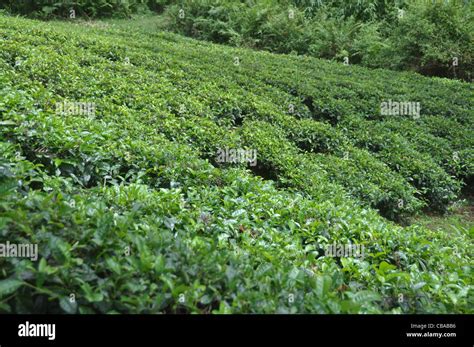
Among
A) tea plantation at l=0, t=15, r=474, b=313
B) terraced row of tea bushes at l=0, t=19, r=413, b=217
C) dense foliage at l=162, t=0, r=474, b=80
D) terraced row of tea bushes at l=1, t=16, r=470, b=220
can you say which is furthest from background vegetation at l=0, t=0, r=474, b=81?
terraced row of tea bushes at l=0, t=19, r=413, b=217

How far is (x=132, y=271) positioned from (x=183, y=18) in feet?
62.7

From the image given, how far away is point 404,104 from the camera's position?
11.7m

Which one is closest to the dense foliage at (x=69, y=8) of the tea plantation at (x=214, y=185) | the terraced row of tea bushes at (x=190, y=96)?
the tea plantation at (x=214, y=185)

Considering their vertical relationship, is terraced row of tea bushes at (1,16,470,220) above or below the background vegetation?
below

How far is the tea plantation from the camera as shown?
2510 millimetres

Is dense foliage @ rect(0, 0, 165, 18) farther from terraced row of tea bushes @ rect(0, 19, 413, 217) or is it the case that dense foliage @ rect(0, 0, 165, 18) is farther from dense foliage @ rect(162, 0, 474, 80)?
terraced row of tea bushes @ rect(0, 19, 413, 217)

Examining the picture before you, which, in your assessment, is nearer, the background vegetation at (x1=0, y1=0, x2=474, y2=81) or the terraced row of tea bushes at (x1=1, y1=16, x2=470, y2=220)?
the terraced row of tea bushes at (x1=1, y1=16, x2=470, y2=220)

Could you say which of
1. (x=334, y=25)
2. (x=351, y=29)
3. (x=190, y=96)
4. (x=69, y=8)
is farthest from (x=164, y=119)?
(x=69, y=8)

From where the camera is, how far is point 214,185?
5277 mm

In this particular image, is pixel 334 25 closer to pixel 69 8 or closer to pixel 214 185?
pixel 69 8
